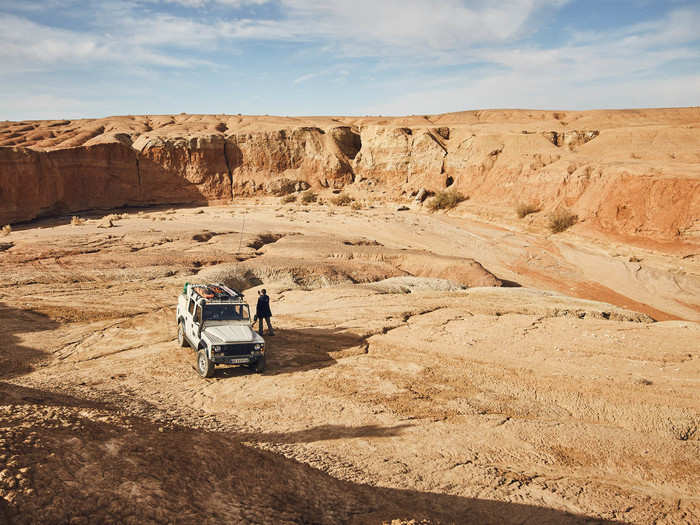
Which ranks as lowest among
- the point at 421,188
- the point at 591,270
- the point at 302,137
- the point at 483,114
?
the point at 591,270

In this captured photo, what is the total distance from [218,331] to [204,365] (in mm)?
833

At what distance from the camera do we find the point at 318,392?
375 inches

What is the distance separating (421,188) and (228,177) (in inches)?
776

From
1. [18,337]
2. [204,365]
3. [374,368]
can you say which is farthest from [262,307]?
[18,337]

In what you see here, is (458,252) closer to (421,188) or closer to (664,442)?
(421,188)

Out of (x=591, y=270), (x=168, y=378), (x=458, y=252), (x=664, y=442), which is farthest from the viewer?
(x=458, y=252)

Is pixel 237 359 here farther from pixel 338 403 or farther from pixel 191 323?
pixel 338 403

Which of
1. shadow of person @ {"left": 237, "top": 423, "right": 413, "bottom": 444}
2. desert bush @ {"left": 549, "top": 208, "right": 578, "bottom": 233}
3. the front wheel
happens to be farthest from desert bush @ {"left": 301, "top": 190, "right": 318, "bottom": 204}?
shadow of person @ {"left": 237, "top": 423, "right": 413, "bottom": 444}

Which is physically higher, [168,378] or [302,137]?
[302,137]

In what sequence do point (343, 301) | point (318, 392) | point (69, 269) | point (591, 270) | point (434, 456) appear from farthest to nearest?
point (591, 270), point (69, 269), point (343, 301), point (318, 392), point (434, 456)

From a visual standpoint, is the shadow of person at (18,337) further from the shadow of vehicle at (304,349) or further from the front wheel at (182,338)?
the shadow of vehicle at (304,349)

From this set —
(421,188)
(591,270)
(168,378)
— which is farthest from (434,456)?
(421,188)

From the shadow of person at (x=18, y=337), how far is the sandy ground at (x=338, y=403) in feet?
0.24

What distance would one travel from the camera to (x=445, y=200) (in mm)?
41719
